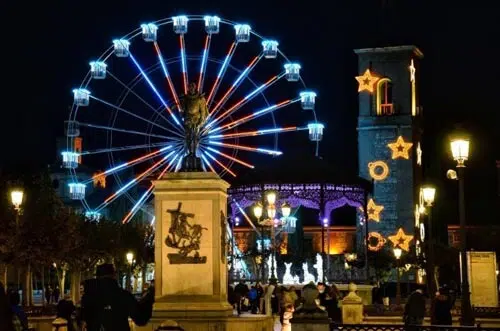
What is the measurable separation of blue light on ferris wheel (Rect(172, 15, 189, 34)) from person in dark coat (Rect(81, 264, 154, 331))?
136ft

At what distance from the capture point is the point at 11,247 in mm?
42000

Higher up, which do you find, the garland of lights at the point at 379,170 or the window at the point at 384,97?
the window at the point at 384,97

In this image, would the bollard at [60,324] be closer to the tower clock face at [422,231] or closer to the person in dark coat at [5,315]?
the person in dark coat at [5,315]

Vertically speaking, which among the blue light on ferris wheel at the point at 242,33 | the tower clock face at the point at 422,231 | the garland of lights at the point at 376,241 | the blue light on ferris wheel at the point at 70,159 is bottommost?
the garland of lights at the point at 376,241

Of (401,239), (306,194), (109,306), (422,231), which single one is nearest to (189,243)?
(109,306)

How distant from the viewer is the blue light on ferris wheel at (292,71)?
2069 inches

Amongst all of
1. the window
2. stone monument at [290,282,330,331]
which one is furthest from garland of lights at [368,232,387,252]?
stone monument at [290,282,330,331]

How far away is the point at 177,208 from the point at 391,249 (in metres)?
52.5

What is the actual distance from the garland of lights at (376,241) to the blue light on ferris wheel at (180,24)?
28.7 metres

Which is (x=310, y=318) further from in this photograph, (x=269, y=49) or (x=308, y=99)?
(x=308, y=99)

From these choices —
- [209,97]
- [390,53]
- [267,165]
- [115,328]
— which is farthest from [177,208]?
[390,53]

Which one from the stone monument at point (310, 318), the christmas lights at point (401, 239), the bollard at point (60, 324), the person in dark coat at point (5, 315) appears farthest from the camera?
the christmas lights at point (401, 239)

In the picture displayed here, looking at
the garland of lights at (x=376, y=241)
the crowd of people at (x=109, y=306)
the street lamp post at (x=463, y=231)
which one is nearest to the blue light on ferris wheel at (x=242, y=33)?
the garland of lights at (x=376, y=241)

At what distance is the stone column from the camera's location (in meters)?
22.0
